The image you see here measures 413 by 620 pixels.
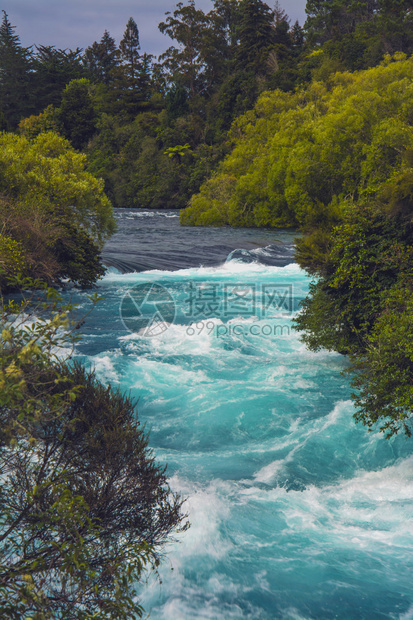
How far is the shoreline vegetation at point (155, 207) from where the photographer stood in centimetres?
330

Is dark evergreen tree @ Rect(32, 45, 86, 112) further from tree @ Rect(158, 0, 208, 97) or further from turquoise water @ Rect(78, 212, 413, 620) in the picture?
turquoise water @ Rect(78, 212, 413, 620)

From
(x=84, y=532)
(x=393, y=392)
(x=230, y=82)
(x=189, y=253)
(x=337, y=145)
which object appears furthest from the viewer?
(x=230, y=82)

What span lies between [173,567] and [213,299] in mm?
11836

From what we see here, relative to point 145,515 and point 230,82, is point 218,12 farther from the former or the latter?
point 145,515

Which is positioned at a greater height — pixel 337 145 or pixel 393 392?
pixel 337 145

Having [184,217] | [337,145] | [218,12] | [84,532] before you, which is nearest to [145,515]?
[84,532]

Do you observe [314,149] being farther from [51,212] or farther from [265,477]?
[265,477]

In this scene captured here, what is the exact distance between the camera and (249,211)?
33844mm

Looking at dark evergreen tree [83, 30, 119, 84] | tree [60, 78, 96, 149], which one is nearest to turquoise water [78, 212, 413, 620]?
tree [60, 78, 96, 149]

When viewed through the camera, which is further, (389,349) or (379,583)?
(389,349)

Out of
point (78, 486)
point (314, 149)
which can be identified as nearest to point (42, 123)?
point (314, 149)

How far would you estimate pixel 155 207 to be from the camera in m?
56.0

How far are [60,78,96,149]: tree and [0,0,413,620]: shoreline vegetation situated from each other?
9.5 inches

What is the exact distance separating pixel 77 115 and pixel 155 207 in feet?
60.4
